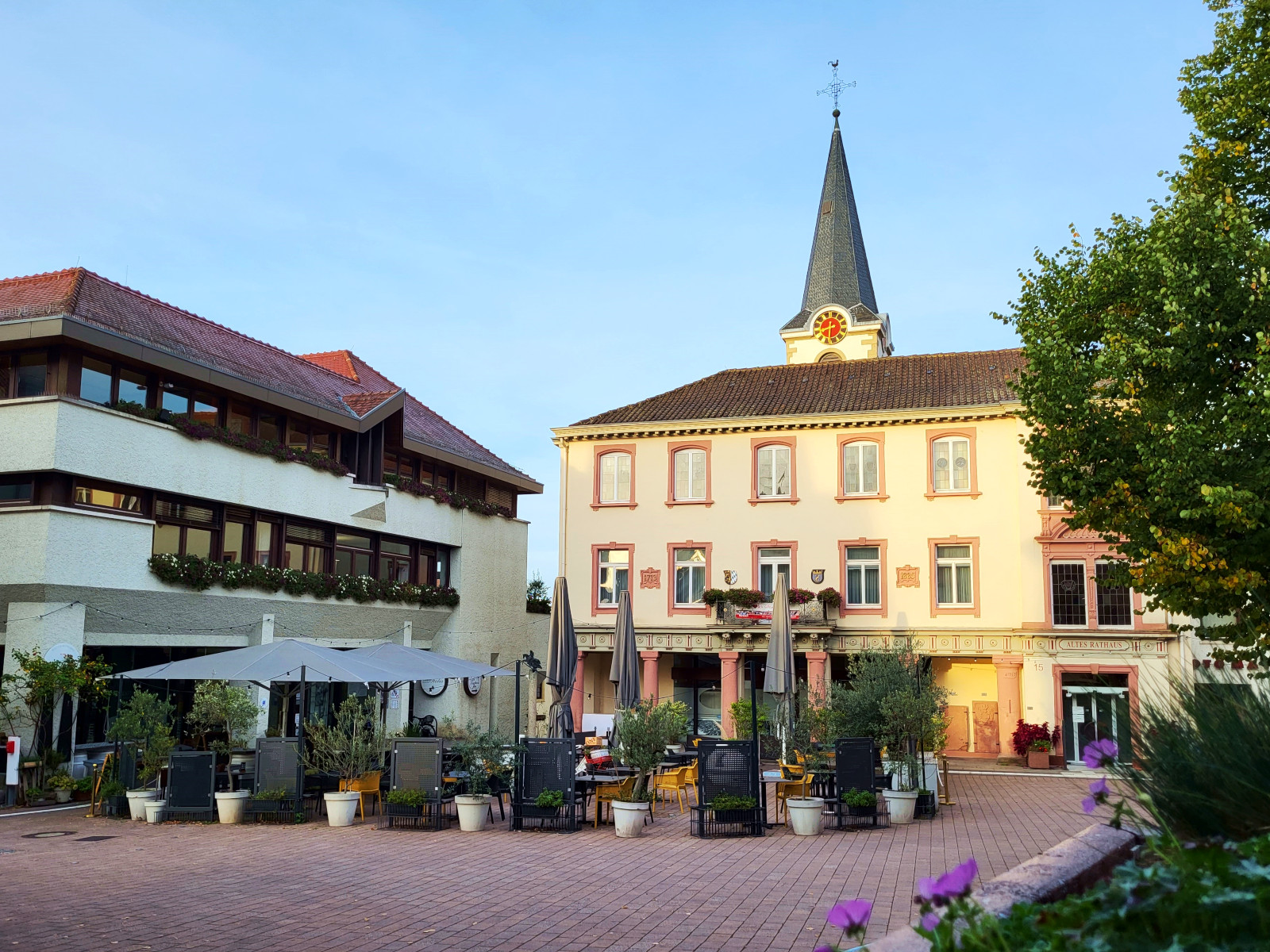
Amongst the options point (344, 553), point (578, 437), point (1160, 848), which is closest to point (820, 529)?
point (578, 437)

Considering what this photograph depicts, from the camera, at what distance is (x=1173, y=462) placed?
13.0m

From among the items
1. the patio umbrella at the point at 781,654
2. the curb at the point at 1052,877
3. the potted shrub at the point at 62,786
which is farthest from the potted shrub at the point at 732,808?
the potted shrub at the point at 62,786

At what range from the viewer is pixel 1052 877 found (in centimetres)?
409

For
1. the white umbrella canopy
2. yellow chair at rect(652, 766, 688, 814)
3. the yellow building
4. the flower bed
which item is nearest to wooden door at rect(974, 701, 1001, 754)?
the yellow building

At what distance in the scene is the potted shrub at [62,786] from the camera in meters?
18.7

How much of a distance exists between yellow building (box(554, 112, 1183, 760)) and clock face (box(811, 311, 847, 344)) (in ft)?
50.2

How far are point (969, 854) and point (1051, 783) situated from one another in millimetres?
12366

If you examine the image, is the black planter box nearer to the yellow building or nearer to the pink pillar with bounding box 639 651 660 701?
the yellow building

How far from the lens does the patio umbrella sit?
2030 cm

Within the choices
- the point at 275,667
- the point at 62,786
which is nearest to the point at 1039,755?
the point at 275,667

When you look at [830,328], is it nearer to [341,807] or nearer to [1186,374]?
[1186,374]

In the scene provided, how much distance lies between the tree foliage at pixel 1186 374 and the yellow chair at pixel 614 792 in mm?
6985

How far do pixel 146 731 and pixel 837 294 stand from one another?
4000 cm

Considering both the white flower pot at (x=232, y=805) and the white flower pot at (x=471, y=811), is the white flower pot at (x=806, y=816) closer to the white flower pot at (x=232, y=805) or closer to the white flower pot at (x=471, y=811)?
the white flower pot at (x=471, y=811)
